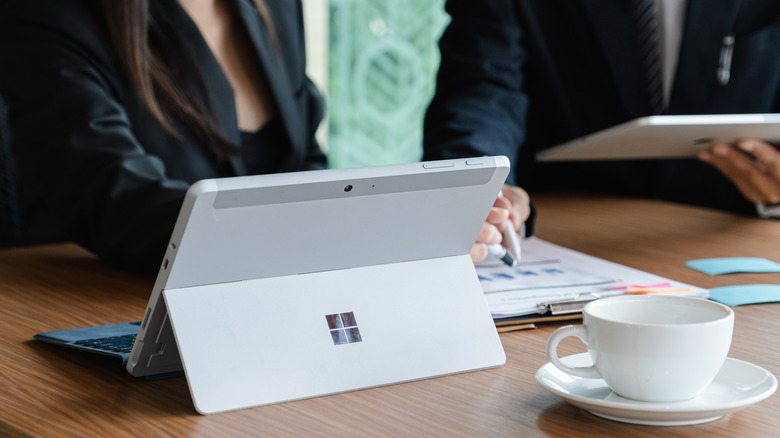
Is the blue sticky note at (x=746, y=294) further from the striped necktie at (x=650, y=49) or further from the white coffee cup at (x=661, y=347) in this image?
the striped necktie at (x=650, y=49)

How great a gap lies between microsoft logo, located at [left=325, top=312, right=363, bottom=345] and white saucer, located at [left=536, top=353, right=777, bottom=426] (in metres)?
0.15

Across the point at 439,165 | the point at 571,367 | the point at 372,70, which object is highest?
the point at 439,165

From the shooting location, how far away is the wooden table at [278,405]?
555 mm

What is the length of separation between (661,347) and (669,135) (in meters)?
0.72

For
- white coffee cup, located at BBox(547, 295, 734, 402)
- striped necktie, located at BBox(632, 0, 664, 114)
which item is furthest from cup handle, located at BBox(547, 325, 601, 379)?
striped necktie, located at BBox(632, 0, 664, 114)

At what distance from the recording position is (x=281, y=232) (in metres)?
0.60

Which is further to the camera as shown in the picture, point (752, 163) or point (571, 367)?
point (752, 163)

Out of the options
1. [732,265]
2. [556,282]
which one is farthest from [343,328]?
[732,265]

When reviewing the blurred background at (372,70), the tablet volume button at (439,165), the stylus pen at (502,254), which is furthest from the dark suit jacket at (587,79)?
the blurred background at (372,70)

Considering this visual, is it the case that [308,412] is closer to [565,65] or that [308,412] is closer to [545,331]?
[545,331]

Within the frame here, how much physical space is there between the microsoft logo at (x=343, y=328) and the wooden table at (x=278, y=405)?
0.04 metres

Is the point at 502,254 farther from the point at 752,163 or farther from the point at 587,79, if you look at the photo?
the point at 587,79

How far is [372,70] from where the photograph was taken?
3.67 metres

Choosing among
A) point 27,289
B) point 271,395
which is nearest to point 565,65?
point 27,289
